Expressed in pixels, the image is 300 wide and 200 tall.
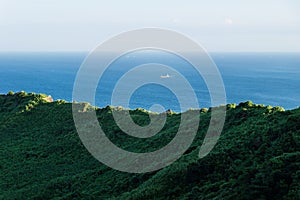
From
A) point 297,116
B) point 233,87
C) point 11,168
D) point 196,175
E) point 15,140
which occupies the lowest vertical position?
point 196,175

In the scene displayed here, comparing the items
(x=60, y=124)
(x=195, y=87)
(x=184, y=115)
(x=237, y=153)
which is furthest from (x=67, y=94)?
(x=237, y=153)

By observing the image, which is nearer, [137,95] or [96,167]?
[96,167]

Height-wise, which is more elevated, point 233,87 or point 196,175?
point 233,87

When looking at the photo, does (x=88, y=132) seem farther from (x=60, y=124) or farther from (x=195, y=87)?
(x=195, y=87)

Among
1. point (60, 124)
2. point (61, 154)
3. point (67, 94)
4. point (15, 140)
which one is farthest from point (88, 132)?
point (67, 94)

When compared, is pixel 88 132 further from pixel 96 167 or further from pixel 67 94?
pixel 67 94

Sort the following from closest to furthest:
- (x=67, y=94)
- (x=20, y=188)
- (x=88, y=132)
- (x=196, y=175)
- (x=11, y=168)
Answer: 1. (x=196, y=175)
2. (x=20, y=188)
3. (x=11, y=168)
4. (x=88, y=132)
5. (x=67, y=94)

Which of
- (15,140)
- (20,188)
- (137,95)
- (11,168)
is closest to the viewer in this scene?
(20,188)
